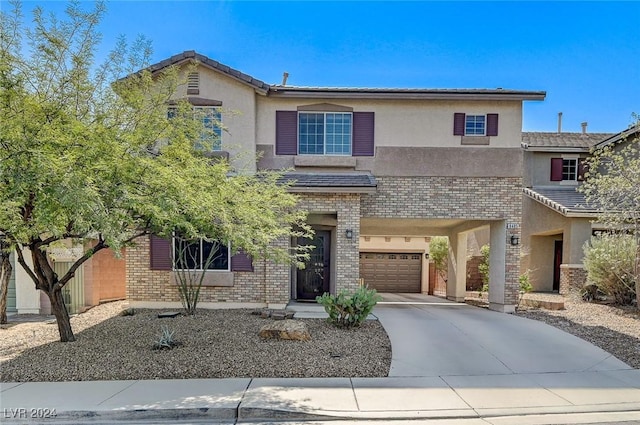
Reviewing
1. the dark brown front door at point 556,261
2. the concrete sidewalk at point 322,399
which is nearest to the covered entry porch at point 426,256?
the dark brown front door at point 556,261

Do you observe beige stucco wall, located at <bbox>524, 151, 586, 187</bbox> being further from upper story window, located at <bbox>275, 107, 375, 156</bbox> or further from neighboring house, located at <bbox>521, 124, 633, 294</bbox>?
upper story window, located at <bbox>275, 107, 375, 156</bbox>

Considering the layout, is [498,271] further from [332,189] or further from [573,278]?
[332,189]

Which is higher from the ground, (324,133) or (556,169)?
(324,133)

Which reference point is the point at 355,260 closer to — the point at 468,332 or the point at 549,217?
the point at 468,332

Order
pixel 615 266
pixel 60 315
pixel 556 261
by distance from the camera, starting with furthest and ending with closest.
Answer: pixel 556 261, pixel 615 266, pixel 60 315

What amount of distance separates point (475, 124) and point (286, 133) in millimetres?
5789

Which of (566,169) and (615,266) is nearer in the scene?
(615,266)

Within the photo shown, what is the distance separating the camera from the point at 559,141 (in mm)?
18797

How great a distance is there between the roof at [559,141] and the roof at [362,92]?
290 inches

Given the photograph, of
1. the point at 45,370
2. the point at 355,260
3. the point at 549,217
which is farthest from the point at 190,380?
the point at 549,217

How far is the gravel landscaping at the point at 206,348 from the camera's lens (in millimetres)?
6098

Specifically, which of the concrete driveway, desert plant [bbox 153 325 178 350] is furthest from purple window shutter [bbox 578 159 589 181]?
desert plant [bbox 153 325 178 350]

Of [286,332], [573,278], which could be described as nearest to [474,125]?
[573,278]

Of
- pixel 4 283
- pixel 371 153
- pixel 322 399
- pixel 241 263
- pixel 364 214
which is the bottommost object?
pixel 322 399
